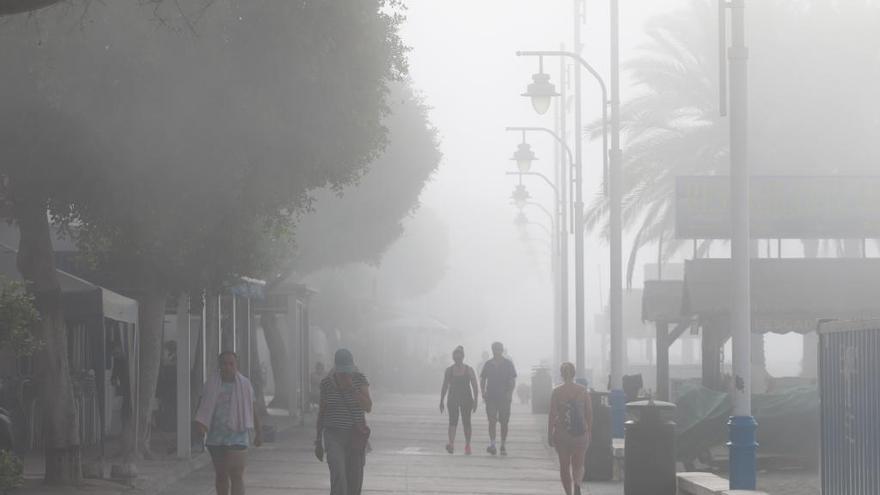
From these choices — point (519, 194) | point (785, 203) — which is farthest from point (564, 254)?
point (785, 203)

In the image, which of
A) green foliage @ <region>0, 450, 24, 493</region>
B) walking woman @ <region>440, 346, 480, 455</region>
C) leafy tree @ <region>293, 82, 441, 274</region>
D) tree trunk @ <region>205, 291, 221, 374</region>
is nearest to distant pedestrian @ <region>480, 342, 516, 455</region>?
→ walking woman @ <region>440, 346, 480, 455</region>

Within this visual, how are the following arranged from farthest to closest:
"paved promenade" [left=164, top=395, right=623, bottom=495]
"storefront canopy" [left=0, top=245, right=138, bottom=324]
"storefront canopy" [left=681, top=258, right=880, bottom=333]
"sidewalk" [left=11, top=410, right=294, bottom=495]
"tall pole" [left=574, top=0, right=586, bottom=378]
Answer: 1. "tall pole" [left=574, top=0, right=586, bottom=378]
2. "storefront canopy" [left=681, top=258, right=880, bottom=333]
3. "paved promenade" [left=164, top=395, right=623, bottom=495]
4. "storefront canopy" [left=0, top=245, right=138, bottom=324]
5. "sidewalk" [left=11, top=410, right=294, bottom=495]

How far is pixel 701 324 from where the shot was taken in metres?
29.7

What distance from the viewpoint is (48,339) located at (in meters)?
18.7

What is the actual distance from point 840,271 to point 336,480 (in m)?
17.2

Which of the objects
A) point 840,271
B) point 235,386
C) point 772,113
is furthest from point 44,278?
point 772,113

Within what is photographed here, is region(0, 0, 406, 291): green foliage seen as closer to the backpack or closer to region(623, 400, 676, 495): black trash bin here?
the backpack

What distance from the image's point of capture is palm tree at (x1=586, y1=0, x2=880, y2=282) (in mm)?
38688

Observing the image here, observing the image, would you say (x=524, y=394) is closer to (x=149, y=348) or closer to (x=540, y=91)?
(x=540, y=91)

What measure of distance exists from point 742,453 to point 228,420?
4.83 meters

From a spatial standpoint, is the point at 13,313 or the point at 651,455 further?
the point at 651,455

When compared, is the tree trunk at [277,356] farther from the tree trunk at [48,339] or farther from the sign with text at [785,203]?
the tree trunk at [48,339]

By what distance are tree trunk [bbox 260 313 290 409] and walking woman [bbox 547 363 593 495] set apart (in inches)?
829

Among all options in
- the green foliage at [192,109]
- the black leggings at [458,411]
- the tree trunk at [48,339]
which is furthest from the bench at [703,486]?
the black leggings at [458,411]
